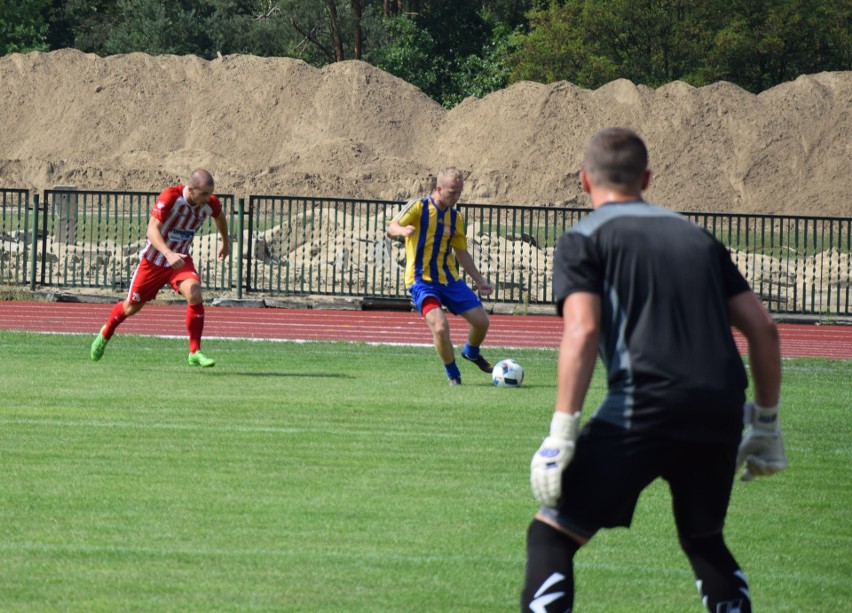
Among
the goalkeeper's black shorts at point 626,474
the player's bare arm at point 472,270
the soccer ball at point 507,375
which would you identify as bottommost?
the soccer ball at point 507,375

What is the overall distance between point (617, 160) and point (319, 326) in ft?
52.5

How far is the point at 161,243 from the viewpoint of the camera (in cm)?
1408

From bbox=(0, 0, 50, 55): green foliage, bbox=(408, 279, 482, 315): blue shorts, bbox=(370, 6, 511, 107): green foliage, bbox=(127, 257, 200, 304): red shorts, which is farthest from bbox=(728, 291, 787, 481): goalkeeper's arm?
bbox=(0, 0, 50, 55): green foliage

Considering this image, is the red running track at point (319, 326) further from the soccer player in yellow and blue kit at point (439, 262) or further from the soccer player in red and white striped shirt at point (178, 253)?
the soccer player in yellow and blue kit at point (439, 262)

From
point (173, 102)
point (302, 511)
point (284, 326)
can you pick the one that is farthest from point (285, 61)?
point (302, 511)

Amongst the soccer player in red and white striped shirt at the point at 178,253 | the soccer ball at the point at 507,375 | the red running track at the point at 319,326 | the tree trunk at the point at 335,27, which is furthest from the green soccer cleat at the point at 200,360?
the tree trunk at the point at 335,27

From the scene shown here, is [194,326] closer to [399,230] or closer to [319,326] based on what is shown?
[399,230]

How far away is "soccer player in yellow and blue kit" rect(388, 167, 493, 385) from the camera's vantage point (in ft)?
45.1

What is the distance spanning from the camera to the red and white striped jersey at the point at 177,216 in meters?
14.1

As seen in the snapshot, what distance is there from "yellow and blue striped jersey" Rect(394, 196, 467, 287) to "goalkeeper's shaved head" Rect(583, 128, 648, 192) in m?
8.98

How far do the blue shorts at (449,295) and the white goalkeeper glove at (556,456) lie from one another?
9294 millimetres

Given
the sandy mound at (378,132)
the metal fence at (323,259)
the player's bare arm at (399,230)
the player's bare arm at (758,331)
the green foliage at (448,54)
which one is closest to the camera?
the player's bare arm at (758,331)

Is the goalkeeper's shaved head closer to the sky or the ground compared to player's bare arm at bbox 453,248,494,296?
closer to the sky

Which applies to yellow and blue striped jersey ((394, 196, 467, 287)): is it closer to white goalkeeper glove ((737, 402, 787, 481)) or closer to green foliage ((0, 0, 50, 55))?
→ white goalkeeper glove ((737, 402, 787, 481))
